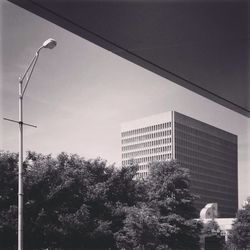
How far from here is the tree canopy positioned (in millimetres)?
28812

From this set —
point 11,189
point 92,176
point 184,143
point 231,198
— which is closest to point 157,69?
point 11,189

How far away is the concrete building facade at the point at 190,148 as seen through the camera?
12788 cm

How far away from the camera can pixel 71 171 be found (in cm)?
3253

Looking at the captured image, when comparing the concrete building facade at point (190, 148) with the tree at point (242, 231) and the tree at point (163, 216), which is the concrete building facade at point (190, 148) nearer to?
the tree at point (242, 231)

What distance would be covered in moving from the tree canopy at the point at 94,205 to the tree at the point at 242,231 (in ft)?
51.8

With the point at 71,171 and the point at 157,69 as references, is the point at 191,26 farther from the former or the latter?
the point at 71,171

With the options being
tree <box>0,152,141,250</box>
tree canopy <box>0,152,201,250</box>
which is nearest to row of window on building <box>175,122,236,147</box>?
tree canopy <box>0,152,201,250</box>

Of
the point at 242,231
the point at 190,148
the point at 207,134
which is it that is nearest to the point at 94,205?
the point at 242,231

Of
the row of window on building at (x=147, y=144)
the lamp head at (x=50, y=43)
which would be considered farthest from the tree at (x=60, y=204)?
the row of window on building at (x=147, y=144)

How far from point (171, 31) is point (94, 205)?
30496 mm

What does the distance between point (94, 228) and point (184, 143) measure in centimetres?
9970

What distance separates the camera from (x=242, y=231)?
57.2m

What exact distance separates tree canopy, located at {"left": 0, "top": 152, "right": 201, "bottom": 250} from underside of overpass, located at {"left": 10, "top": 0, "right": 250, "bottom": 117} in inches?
912

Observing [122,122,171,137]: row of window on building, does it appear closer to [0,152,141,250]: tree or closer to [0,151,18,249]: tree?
[0,152,141,250]: tree
